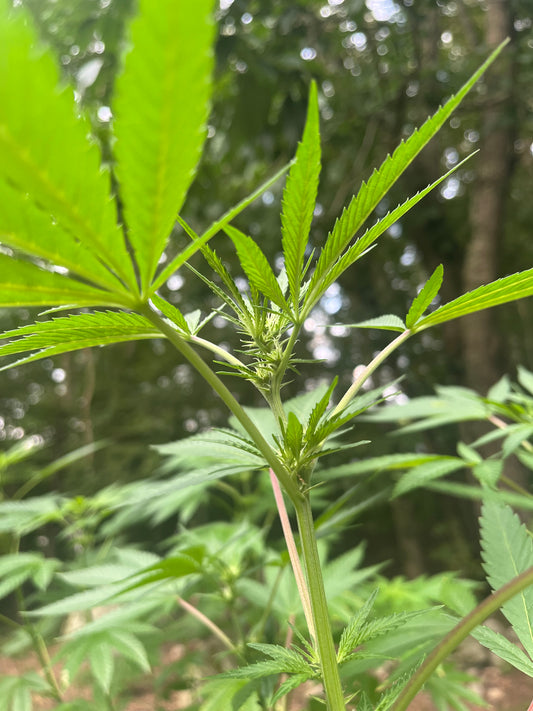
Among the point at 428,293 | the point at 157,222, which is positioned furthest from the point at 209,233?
the point at 428,293

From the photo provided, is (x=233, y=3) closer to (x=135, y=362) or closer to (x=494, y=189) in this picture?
(x=494, y=189)

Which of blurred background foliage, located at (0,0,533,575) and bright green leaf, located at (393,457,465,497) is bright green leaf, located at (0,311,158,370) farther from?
blurred background foliage, located at (0,0,533,575)

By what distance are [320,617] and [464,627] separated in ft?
0.30

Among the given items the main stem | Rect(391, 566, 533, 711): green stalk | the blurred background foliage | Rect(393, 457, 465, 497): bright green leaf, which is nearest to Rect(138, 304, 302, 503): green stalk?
the main stem

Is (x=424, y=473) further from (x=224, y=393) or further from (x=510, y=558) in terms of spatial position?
(x=224, y=393)

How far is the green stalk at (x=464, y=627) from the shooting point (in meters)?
0.25

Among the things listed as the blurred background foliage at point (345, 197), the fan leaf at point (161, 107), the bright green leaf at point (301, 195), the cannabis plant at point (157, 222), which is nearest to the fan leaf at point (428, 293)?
the cannabis plant at point (157, 222)

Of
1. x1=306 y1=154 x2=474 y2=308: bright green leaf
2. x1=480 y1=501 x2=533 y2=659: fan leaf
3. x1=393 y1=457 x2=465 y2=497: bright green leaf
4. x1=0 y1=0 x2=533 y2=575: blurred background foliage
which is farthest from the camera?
x1=0 y1=0 x2=533 y2=575: blurred background foliage

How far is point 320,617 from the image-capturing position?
1.05ft

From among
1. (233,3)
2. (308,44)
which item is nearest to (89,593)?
(233,3)

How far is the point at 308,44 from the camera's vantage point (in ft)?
8.04

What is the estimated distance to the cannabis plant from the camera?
0.16 m

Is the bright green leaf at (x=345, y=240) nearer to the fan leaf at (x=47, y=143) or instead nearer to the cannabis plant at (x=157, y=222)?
the cannabis plant at (x=157, y=222)

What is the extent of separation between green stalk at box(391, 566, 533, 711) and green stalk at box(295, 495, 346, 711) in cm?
4
